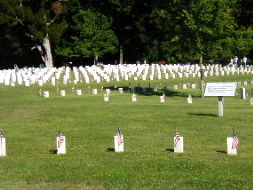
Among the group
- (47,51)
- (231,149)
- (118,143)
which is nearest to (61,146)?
(118,143)

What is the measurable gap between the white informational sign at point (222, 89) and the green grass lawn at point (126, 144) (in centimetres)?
90

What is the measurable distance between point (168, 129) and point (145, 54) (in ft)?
167

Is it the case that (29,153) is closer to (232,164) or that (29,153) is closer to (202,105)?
(232,164)

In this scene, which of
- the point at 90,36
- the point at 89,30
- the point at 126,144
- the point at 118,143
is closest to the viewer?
the point at 118,143

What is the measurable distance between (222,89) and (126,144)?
705 cm

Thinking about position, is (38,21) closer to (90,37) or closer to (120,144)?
(90,37)

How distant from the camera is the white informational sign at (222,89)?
21.4 metres

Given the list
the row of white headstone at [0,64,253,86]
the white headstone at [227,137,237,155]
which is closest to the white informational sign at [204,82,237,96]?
the white headstone at [227,137,237,155]

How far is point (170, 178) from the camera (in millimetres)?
11219

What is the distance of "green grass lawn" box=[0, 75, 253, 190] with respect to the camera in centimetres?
1115

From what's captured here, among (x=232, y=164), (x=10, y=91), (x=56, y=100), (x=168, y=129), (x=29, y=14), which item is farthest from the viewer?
(x=29, y=14)

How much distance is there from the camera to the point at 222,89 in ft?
71.0

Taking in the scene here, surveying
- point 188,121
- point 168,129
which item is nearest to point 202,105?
point 188,121

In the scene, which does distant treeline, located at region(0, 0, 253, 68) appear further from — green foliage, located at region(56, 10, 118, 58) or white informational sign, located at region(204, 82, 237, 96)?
white informational sign, located at region(204, 82, 237, 96)
